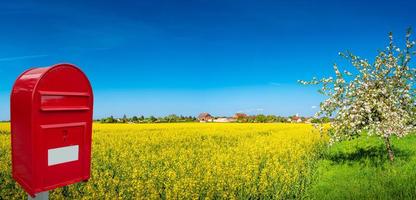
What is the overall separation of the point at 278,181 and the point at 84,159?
5.62 meters

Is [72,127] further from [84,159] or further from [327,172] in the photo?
[327,172]

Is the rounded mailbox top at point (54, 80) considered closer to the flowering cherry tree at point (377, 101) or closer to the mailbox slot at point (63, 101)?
the mailbox slot at point (63, 101)

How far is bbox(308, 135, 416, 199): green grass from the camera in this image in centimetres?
814

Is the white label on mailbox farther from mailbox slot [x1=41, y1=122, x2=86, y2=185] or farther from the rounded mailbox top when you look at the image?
the rounded mailbox top

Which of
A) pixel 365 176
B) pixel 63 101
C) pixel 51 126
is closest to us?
pixel 51 126

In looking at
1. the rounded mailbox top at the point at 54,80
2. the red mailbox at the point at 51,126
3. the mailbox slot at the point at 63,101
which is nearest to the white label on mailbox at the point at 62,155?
the red mailbox at the point at 51,126

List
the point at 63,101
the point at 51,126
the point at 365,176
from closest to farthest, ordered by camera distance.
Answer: the point at 51,126 → the point at 63,101 → the point at 365,176

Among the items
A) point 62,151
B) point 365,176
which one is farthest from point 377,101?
point 62,151

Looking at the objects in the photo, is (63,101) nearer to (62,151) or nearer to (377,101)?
(62,151)

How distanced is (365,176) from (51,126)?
29.0 ft

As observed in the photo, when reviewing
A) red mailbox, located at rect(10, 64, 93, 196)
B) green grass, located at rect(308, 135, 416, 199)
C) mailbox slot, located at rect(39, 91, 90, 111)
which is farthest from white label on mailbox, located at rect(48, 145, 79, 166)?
green grass, located at rect(308, 135, 416, 199)

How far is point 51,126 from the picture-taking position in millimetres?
3393

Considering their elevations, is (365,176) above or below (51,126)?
below

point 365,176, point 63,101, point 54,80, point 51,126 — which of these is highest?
point 54,80
